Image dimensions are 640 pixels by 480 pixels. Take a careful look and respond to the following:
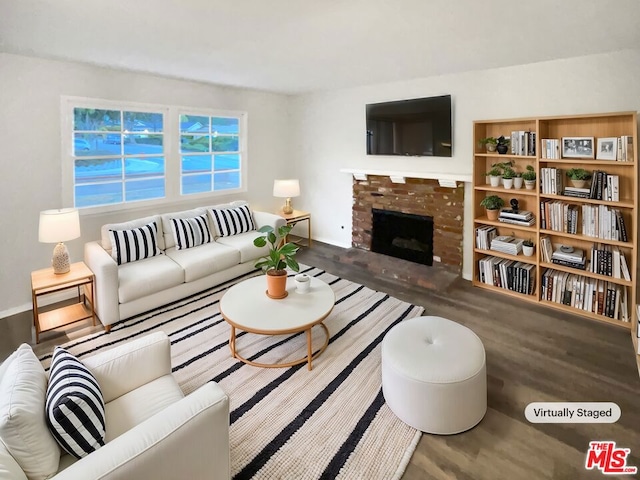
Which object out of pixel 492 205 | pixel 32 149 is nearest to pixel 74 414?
pixel 32 149

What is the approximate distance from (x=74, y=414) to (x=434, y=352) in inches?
68.2

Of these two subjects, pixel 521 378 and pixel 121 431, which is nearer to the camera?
pixel 121 431

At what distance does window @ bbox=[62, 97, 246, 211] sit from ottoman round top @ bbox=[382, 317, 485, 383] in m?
3.49

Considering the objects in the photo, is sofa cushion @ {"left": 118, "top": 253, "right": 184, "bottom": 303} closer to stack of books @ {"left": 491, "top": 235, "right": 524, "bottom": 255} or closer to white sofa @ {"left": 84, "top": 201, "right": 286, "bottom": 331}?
white sofa @ {"left": 84, "top": 201, "right": 286, "bottom": 331}

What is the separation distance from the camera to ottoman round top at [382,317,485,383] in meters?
1.93

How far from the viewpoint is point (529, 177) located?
3516 mm

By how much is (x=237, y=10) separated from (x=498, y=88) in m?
2.80

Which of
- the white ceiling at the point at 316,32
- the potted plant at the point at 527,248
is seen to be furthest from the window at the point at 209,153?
the potted plant at the point at 527,248

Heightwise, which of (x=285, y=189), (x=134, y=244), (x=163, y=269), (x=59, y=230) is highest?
(x=285, y=189)

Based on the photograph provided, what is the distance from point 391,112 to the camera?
4527mm

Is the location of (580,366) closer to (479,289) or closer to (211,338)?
(479,289)

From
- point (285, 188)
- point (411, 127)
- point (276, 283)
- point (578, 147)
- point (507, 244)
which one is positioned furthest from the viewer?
point (285, 188)

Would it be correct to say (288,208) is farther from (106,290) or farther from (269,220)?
(106,290)

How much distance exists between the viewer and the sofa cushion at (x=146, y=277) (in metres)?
3.19
